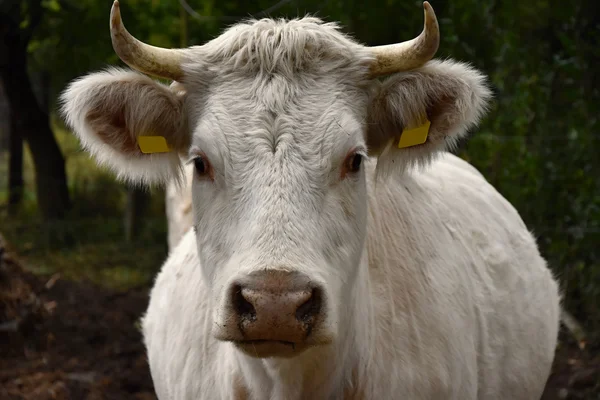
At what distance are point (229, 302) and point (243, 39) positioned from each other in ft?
3.24

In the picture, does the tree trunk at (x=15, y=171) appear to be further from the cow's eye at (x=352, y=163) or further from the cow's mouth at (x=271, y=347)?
the cow's mouth at (x=271, y=347)

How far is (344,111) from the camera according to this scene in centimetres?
296

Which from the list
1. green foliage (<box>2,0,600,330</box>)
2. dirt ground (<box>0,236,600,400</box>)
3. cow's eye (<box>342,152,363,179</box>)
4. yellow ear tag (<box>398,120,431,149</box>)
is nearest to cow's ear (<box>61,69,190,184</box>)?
cow's eye (<box>342,152,363,179</box>)

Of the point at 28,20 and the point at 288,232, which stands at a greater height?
the point at 288,232

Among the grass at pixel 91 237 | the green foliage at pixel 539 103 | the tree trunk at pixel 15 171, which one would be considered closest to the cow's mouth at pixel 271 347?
the green foliage at pixel 539 103

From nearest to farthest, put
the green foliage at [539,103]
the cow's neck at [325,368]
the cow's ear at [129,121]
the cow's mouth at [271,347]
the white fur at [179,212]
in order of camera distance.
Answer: the cow's mouth at [271,347] → the cow's neck at [325,368] → the cow's ear at [129,121] → the white fur at [179,212] → the green foliage at [539,103]

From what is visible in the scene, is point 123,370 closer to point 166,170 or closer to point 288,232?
point 166,170

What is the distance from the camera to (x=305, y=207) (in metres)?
2.69

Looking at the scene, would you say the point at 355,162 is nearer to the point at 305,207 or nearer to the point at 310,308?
the point at 305,207

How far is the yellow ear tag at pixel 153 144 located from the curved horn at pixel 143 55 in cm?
25

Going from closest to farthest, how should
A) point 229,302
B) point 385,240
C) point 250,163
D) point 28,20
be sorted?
point 229,302, point 250,163, point 385,240, point 28,20

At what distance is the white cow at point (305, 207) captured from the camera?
263 centimetres

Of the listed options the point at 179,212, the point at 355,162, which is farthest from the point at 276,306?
the point at 179,212

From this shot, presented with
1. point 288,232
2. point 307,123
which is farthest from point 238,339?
point 307,123
